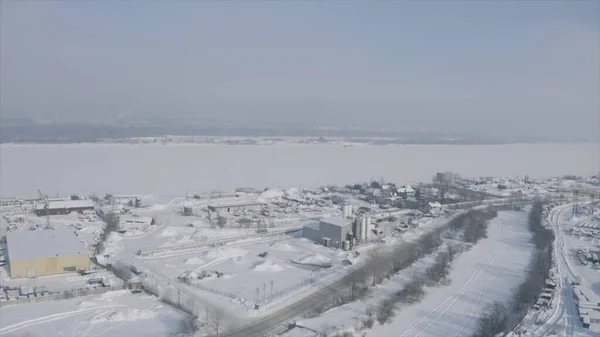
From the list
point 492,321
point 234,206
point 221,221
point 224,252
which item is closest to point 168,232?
point 221,221

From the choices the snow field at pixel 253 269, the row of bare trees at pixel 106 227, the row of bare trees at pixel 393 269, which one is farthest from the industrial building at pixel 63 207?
the row of bare trees at pixel 393 269

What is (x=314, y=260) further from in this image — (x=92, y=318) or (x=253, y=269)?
(x=92, y=318)

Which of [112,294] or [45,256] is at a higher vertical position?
[45,256]

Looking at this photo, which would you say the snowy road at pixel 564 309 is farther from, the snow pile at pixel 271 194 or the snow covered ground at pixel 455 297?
the snow pile at pixel 271 194

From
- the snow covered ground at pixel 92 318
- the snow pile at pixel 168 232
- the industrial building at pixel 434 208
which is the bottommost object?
the snow covered ground at pixel 92 318

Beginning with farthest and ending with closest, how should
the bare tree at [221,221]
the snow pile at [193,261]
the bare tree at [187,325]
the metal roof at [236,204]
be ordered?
the metal roof at [236,204], the bare tree at [221,221], the snow pile at [193,261], the bare tree at [187,325]

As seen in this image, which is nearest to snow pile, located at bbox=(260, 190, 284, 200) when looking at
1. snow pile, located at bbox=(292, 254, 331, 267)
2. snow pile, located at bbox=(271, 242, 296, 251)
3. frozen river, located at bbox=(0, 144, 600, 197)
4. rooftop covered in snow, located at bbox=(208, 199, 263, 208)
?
rooftop covered in snow, located at bbox=(208, 199, 263, 208)
